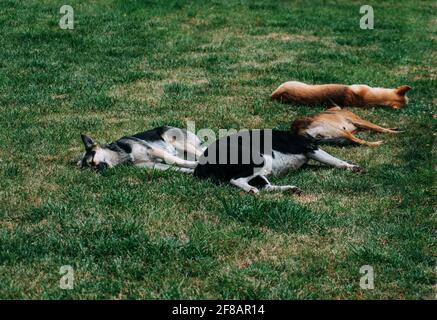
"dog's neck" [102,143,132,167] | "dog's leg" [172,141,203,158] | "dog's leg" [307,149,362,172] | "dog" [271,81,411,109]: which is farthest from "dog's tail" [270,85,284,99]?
"dog's neck" [102,143,132,167]

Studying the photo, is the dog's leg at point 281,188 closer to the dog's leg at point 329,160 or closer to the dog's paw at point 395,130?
the dog's leg at point 329,160

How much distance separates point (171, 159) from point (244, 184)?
1.59 meters

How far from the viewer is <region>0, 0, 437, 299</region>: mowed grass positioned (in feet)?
17.7

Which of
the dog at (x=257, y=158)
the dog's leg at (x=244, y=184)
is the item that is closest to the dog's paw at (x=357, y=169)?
the dog at (x=257, y=158)

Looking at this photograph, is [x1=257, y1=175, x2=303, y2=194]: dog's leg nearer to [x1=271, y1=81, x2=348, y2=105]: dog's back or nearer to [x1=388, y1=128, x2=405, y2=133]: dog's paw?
[x1=388, y1=128, x2=405, y2=133]: dog's paw

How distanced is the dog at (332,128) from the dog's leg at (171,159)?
5.50ft

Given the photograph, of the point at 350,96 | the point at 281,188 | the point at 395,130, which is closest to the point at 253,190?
the point at 281,188

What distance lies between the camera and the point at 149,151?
343 inches

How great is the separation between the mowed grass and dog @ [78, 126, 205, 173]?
1.02 ft

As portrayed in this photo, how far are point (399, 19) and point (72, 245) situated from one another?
54.2 feet

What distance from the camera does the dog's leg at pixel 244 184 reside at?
7298mm

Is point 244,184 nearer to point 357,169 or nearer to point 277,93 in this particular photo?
point 357,169
